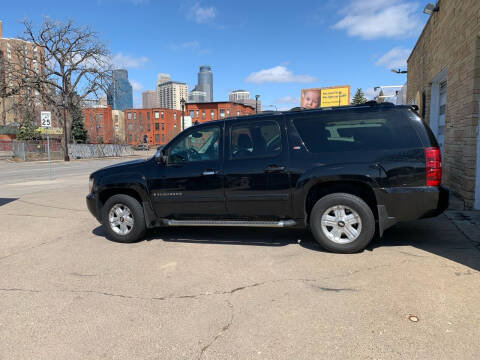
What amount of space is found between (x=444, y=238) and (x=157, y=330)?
168 inches

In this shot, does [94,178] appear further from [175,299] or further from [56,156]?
[56,156]

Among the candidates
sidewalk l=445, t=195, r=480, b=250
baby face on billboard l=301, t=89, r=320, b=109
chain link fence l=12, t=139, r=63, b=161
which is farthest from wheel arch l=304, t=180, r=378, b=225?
baby face on billboard l=301, t=89, r=320, b=109

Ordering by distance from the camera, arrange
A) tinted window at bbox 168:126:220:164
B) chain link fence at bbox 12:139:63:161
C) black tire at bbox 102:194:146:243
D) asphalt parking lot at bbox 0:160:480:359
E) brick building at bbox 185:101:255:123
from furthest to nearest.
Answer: brick building at bbox 185:101:255:123 < chain link fence at bbox 12:139:63:161 < black tire at bbox 102:194:146:243 < tinted window at bbox 168:126:220:164 < asphalt parking lot at bbox 0:160:480:359

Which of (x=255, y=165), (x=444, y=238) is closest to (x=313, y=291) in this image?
(x=255, y=165)

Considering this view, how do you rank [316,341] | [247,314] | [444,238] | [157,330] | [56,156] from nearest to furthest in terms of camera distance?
[316,341] → [157,330] → [247,314] → [444,238] → [56,156]

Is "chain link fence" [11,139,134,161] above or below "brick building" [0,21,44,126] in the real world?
below

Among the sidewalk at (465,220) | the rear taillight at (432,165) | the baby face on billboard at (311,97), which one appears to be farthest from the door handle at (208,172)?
the baby face on billboard at (311,97)

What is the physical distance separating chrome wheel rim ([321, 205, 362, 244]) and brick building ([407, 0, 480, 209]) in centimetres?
336

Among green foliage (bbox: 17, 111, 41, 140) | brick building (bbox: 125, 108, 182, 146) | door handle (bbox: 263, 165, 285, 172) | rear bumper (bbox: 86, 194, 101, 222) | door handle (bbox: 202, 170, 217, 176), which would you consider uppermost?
brick building (bbox: 125, 108, 182, 146)

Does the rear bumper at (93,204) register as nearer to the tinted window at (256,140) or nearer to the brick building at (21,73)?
the tinted window at (256,140)

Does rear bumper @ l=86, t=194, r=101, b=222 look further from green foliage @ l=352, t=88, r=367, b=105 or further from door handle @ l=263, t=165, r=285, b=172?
green foliage @ l=352, t=88, r=367, b=105

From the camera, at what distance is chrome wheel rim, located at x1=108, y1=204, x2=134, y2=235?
5.70 meters

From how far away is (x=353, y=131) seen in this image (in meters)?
4.81

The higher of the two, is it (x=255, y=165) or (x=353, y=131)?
(x=353, y=131)
